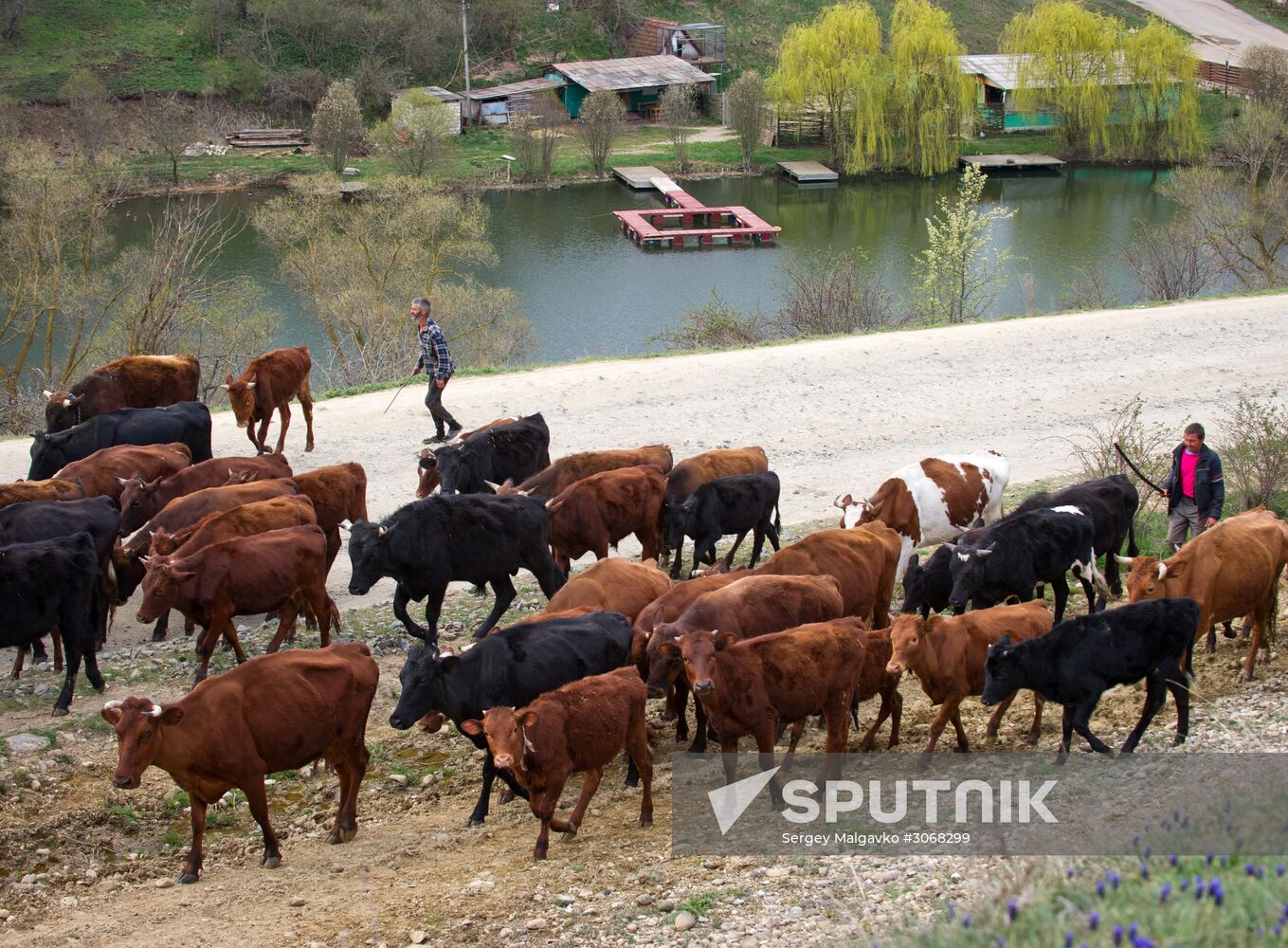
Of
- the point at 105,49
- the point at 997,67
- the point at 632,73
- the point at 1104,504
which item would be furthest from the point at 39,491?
the point at 997,67

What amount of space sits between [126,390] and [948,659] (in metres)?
12.3

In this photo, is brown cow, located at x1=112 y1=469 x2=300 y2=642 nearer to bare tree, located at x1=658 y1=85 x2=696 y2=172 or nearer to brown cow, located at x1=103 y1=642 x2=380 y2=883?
brown cow, located at x1=103 y1=642 x2=380 y2=883

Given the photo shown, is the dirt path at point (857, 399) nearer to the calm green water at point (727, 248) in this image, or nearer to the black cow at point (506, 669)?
the black cow at point (506, 669)

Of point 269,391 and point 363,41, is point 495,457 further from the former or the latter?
point 363,41

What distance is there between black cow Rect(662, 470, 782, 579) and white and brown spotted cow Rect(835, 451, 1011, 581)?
Result: 85 cm

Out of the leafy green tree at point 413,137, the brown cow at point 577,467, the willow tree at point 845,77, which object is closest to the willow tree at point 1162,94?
the willow tree at point 845,77

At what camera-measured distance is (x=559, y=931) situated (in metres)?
7.50

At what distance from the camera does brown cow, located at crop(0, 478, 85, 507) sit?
538 inches

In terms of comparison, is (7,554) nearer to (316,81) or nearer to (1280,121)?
(1280,121)

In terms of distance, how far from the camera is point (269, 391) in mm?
17938

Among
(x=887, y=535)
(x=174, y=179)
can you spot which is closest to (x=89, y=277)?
(x=174, y=179)

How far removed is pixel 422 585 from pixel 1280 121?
45514 mm

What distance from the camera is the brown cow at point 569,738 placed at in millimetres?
8586

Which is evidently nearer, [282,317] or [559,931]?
[559,931]
